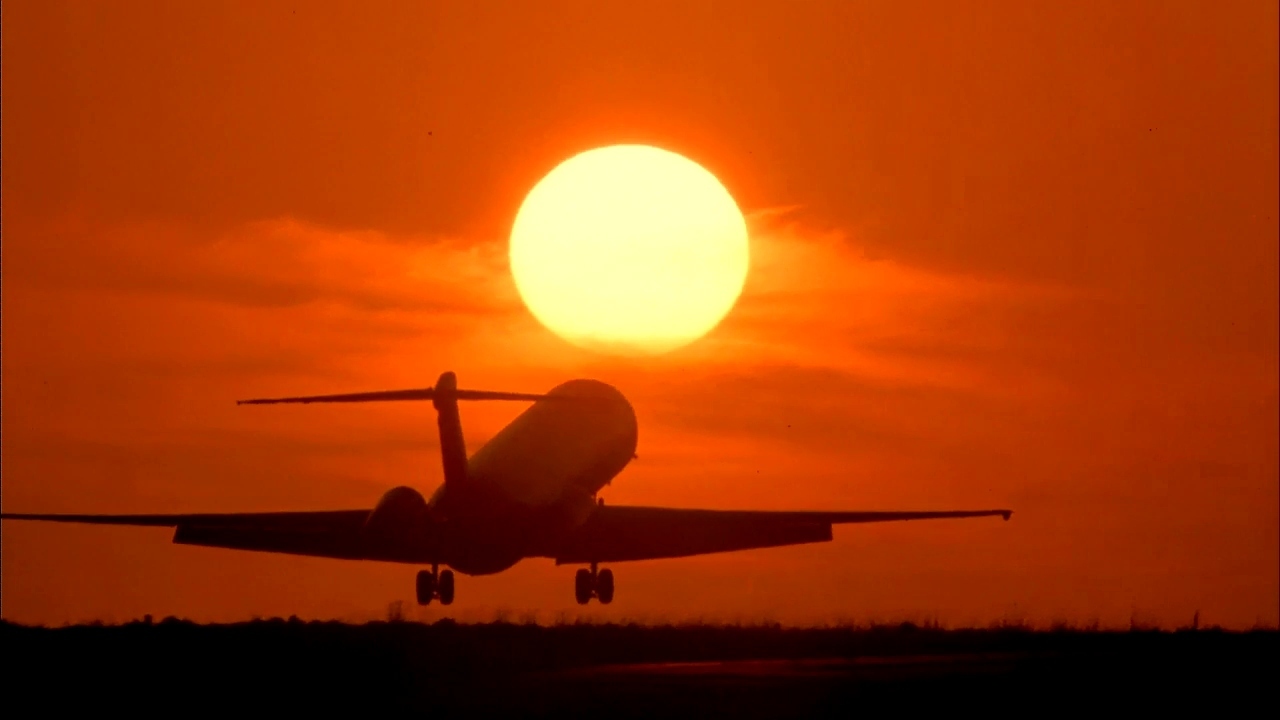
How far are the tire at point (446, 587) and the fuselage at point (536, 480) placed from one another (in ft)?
9.73

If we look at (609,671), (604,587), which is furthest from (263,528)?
(609,671)

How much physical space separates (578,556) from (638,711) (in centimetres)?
3333

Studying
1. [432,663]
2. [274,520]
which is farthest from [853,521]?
[432,663]

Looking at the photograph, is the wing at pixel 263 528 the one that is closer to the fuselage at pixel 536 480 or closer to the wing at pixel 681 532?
the fuselage at pixel 536 480

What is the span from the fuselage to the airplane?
1.6 inches

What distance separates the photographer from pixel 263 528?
63.3 metres

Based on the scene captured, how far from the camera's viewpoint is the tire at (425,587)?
6588cm

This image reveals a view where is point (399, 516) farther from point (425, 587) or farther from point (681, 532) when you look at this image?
point (681, 532)

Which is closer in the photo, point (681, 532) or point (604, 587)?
point (681, 532)

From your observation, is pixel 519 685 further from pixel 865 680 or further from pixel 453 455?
pixel 453 455

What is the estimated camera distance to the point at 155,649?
48812 mm

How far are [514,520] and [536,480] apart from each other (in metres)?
3.05

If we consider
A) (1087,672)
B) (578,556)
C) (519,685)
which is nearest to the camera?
(519,685)

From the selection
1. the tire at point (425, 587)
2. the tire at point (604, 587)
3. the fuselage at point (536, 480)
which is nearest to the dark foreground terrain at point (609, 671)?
the fuselage at point (536, 480)
